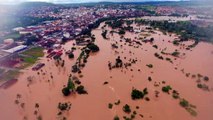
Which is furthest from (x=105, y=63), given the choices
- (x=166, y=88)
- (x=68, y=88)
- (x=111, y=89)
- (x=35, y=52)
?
(x=35, y=52)

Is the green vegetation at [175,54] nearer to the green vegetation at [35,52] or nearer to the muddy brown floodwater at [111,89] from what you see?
the muddy brown floodwater at [111,89]

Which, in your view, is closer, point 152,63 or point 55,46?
point 152,63

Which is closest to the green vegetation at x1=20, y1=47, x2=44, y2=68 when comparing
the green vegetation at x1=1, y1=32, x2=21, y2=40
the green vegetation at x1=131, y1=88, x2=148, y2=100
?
the green vegetation at x1=1, y1=32, x2=21, y2=40

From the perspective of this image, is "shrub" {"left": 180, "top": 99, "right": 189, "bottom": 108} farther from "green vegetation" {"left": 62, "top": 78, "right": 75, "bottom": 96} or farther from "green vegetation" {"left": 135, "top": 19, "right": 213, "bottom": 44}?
"green vegetation" {"left": 135, "top": 19, "right": 213, "bottom": 44}

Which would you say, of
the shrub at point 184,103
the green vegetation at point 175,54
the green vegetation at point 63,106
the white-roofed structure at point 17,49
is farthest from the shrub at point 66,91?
the green vegetation at point 175,54

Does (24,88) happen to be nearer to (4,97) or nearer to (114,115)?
(4,97)

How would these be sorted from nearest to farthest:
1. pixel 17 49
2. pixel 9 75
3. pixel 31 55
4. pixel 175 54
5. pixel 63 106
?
pixel 63 106 < pixel 9 75 < pixel 175 54 < pixel 31 55 < pixel 17 49

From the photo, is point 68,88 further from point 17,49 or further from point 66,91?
point 17,49

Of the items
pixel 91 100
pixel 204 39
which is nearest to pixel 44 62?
pixel 91 100

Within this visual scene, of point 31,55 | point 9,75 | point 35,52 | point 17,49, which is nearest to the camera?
point 9,75
